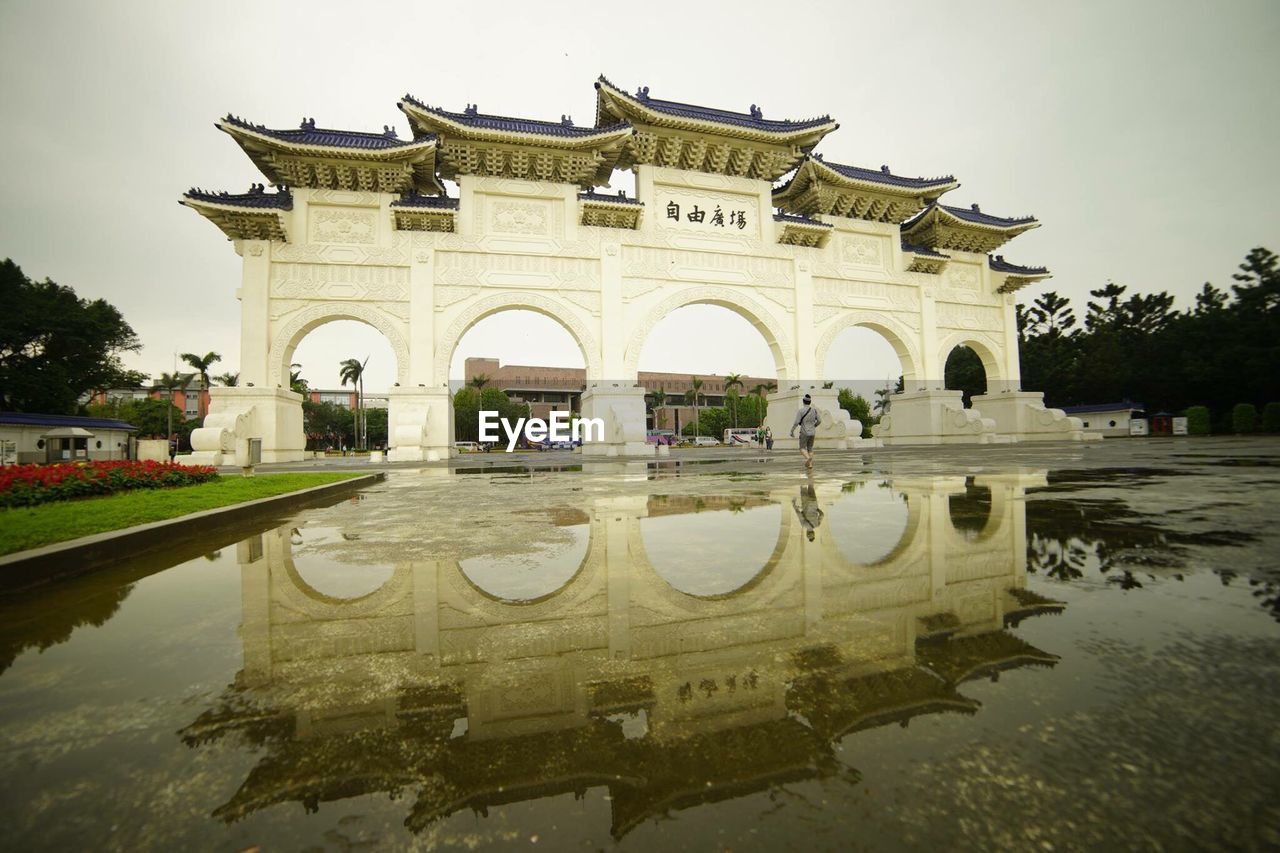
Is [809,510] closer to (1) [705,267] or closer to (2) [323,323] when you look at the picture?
(1) [705,267]

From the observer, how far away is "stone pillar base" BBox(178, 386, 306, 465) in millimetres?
14297

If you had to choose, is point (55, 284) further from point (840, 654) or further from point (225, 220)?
point (840, 654)

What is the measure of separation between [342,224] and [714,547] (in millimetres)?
17874

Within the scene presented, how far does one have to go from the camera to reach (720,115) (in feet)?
59.7

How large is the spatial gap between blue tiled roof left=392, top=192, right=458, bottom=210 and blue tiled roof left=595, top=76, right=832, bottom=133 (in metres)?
6.30

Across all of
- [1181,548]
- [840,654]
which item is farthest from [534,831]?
[1181,548]

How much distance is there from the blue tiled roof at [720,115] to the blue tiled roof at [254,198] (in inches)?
427

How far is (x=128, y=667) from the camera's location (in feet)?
5.48

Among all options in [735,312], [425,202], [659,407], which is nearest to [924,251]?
[735,312]

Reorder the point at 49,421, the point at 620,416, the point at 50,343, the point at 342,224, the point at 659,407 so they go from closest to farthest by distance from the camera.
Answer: the point at 342,224
the point at 620,416
the point at 49,421
the point at 50,343
the point at 659,407

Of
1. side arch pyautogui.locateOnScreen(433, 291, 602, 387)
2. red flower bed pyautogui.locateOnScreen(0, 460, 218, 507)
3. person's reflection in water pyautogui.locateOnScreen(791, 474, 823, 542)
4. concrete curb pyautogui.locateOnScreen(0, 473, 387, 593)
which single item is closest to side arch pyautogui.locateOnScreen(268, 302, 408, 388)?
side arch pyautogui.locateOnScreen(433, 291, 602, 387)

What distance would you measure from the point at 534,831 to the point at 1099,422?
4127 centimetres

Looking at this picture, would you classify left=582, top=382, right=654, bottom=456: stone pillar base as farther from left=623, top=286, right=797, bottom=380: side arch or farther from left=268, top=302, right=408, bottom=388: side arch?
left=268, top=302, right=408, bottom=388: side arch

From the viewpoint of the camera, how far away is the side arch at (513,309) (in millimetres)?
16469
